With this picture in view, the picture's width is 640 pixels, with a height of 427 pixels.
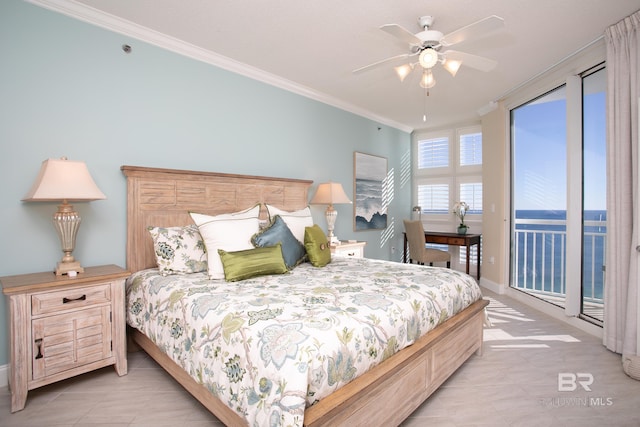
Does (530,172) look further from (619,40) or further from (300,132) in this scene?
(300,132)

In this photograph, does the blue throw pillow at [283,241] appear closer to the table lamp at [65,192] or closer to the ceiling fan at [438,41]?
the table lamp at [65,192]

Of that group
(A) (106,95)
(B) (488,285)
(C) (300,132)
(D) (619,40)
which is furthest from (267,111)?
(B) (488,285)

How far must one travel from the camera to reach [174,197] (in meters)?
2.81

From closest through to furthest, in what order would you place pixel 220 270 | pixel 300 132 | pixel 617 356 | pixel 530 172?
1. pixel 220 270
2. pixel 617 356
3. pixel 300 132
4. pixel 530 172

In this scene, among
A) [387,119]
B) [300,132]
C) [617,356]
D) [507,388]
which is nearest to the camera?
[507,388]

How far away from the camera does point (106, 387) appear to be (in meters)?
2.05

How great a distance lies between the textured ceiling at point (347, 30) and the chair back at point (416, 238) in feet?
6.50

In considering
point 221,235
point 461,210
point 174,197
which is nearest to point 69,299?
point 221,235

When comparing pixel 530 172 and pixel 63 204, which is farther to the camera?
pixel 530 172

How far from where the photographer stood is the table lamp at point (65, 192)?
195 centimetres

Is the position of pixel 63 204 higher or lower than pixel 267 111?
lower

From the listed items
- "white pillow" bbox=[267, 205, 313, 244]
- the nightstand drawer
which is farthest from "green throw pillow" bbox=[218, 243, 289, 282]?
the nightstand drawer

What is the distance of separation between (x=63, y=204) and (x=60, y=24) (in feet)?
4.34

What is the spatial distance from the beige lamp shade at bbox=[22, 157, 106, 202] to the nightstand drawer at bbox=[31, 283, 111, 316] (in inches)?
23.0
